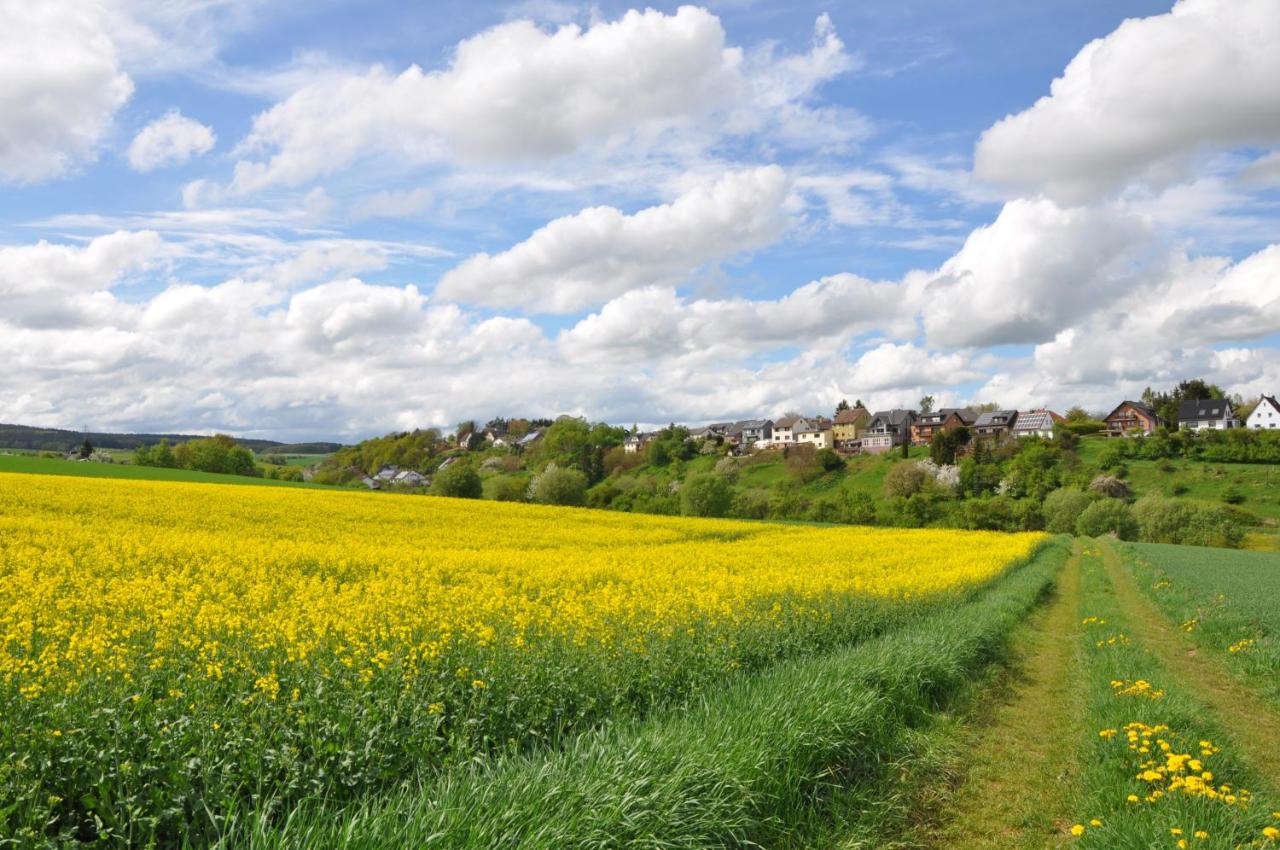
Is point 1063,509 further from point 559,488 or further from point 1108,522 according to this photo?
point 559,488

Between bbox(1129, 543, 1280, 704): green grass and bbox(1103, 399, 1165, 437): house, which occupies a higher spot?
bbox(1103, 399, 1165, 437): house

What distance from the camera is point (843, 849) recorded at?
5.46 metres

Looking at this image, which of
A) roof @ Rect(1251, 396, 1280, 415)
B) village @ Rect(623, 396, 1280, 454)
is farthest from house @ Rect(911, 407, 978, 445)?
roof @ Rect(1251, 396, 1280, 415)

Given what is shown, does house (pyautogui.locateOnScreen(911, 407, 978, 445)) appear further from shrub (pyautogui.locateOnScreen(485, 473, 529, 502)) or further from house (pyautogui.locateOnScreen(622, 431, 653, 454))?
shrub (pyautogui.locateOnScreen(485, 473, 529, 502))

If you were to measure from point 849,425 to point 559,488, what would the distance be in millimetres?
88251

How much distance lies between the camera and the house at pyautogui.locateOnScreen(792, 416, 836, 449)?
136 m

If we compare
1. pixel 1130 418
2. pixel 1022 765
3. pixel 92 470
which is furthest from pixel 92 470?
pixel 1130 418

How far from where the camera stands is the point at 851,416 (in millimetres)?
149125

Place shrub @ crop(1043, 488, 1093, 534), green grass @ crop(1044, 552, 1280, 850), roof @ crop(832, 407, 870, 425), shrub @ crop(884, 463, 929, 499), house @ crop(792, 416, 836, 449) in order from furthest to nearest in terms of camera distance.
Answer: roof @ crop(832, 407, 870, 425) → house @ crop(792, 416, 836, 449) → shrub @ crop(884, 463, 929, 499) → shrub @ crop(1043, 488, 1093, 534) → green grass @ crop(1044, 552, 1280, 850)

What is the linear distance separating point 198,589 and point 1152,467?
310 feet

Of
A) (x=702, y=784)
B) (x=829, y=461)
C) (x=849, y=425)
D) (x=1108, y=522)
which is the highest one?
(x=849, y=425)

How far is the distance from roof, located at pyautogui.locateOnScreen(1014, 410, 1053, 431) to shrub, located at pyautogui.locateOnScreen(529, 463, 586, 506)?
83740 mm

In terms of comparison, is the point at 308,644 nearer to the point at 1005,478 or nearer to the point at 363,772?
the point at 363,772

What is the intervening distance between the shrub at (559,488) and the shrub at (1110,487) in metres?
50.2
